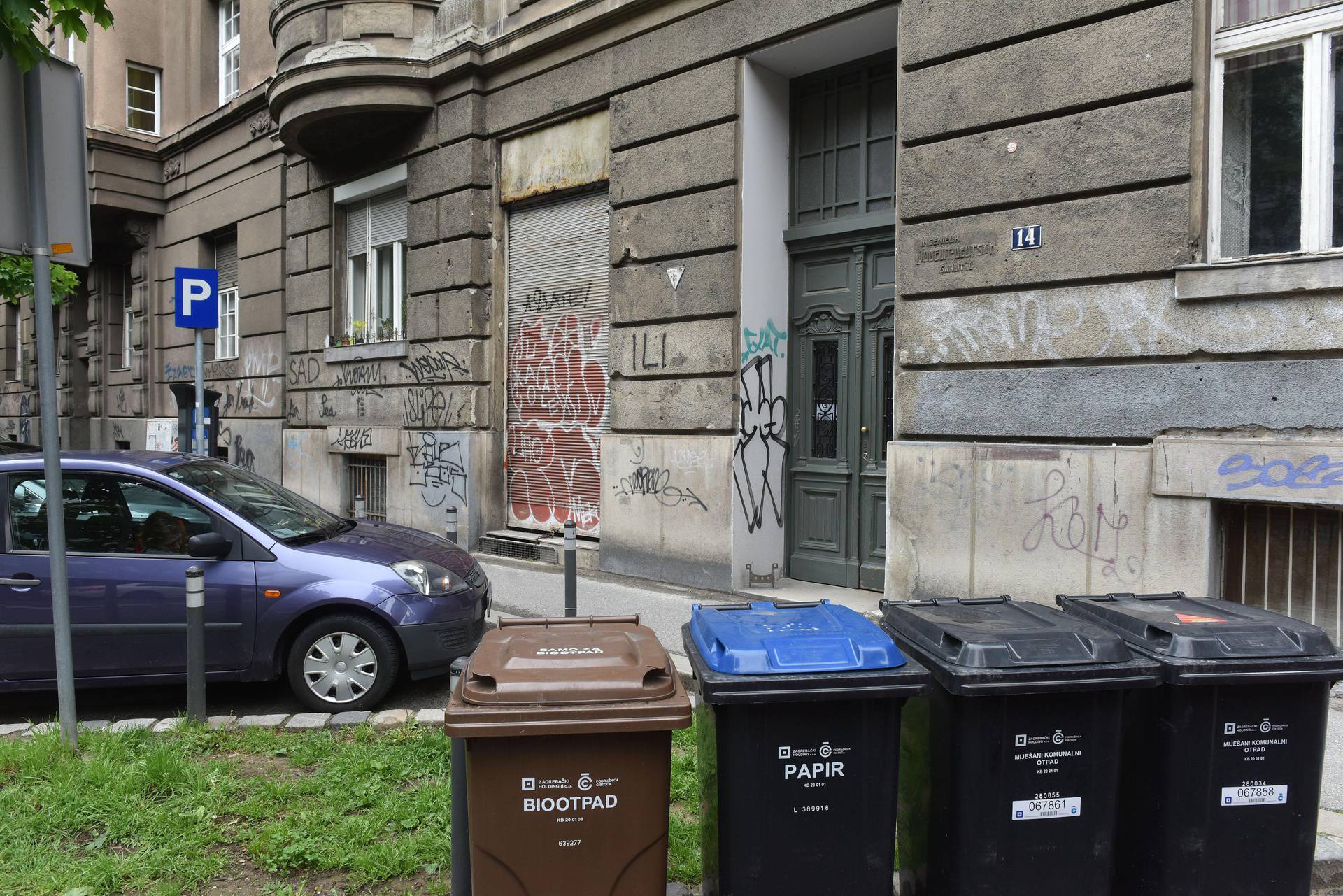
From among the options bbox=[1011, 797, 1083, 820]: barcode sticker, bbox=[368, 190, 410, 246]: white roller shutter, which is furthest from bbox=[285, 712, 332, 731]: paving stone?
bbox=[368, 190, 410, 246]: white roller shutter

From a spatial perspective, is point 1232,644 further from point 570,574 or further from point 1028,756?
point 570,574

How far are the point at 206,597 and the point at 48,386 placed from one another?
5.00 ft

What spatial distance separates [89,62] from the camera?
59.0 feet

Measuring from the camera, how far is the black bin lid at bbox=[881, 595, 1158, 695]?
2.60 meters

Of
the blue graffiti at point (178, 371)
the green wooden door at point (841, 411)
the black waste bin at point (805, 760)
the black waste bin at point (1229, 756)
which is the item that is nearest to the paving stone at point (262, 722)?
the black waste bin at point (805, 760)

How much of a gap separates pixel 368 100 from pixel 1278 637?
1091cm

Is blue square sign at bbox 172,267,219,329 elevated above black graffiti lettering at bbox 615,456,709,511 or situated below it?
above

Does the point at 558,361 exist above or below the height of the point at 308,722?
above

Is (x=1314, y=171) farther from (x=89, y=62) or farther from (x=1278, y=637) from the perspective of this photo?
(x=89, y=62)

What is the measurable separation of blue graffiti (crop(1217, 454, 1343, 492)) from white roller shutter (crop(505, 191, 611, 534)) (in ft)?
18.7

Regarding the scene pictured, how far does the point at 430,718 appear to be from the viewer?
473cm

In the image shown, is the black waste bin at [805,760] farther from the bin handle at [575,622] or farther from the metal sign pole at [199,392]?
the metal sign pole at [199,392]

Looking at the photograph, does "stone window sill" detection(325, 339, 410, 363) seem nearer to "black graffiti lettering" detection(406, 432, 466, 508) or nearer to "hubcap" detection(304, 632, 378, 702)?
"black graffiti lettering" detection(406, 432, 466, 508)

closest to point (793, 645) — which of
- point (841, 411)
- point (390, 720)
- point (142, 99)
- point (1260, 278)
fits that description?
point (390, 720)
